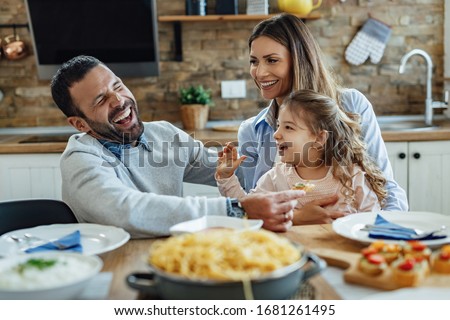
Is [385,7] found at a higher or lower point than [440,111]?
higher

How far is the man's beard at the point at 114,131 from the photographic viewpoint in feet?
6.57

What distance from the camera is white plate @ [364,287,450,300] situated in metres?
1.04

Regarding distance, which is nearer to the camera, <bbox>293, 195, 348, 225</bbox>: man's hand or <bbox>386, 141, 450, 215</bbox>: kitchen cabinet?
<bbox>293, 195, 348, 225</bbox>: man's hand

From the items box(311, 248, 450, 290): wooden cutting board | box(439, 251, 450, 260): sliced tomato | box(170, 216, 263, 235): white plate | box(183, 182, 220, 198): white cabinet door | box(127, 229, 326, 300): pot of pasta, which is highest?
box(127, 229, 326, 300): pot of pasta

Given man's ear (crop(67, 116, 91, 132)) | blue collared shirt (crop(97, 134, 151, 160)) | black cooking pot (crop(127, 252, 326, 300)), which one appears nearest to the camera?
black cooking pot (crop(127, 252, 326, 300))

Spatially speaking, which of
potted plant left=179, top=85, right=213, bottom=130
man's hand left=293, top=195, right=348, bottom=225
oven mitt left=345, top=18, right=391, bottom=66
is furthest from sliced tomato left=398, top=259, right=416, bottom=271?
oven mitt left=345, top=18, right=391, bottom=66

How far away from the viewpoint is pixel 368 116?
2318mm

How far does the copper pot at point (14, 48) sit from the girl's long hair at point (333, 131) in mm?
2214

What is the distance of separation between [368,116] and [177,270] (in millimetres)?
1514

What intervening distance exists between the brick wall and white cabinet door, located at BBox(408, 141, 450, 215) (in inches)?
30.4

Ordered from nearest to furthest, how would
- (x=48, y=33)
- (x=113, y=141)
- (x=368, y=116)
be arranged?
(x=113, y=141)
(x=368, y=116)
(x=48, y=33)

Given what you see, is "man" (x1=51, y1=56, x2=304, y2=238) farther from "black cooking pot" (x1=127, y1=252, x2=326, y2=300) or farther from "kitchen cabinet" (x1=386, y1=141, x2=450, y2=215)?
"kitchen cabinet" (x1=386, y1=141, x2=450, y2=215)

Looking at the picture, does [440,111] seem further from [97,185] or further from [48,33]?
[97,185]
